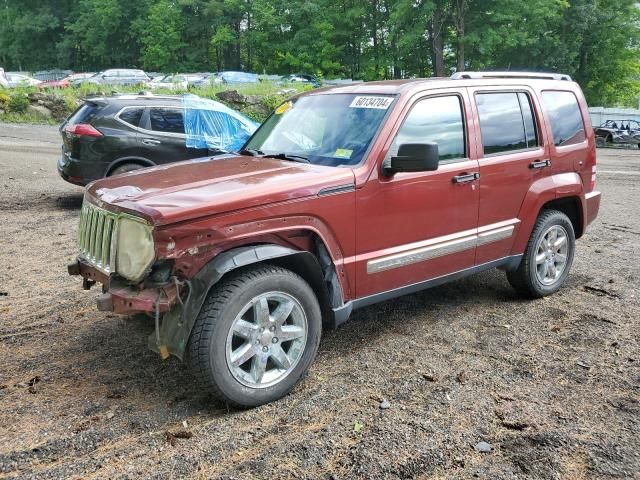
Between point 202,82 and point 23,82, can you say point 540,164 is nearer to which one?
point 23,82

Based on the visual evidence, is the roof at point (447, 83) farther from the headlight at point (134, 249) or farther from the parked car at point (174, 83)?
the parked car at point (174, 83)

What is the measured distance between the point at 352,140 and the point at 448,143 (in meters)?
0.82

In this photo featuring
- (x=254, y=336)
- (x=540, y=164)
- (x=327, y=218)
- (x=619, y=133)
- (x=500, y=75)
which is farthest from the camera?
(x=619, y=133)

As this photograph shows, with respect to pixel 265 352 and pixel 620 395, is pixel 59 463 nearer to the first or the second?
pixel 265 352

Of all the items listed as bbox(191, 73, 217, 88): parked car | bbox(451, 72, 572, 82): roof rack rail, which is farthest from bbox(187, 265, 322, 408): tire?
bbox(191, 73, 217, 88): parked car

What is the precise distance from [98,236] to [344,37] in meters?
44.9

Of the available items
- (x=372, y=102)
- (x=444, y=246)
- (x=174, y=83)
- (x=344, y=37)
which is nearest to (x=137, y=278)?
(x=372, y=102)

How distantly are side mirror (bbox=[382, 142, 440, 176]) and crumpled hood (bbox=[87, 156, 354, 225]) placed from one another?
13.3 inches

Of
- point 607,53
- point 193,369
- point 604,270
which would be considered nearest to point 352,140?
point 193,369

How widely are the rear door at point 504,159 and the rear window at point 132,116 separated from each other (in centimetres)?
612

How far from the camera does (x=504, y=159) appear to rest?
4832 mm

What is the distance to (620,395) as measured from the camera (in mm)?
3711

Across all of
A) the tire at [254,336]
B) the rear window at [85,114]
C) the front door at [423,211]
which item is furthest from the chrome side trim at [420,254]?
the rear window at [85,114]

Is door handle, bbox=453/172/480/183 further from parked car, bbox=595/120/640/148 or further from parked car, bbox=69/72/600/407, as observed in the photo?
parked car, bbox=595/120/640/148
